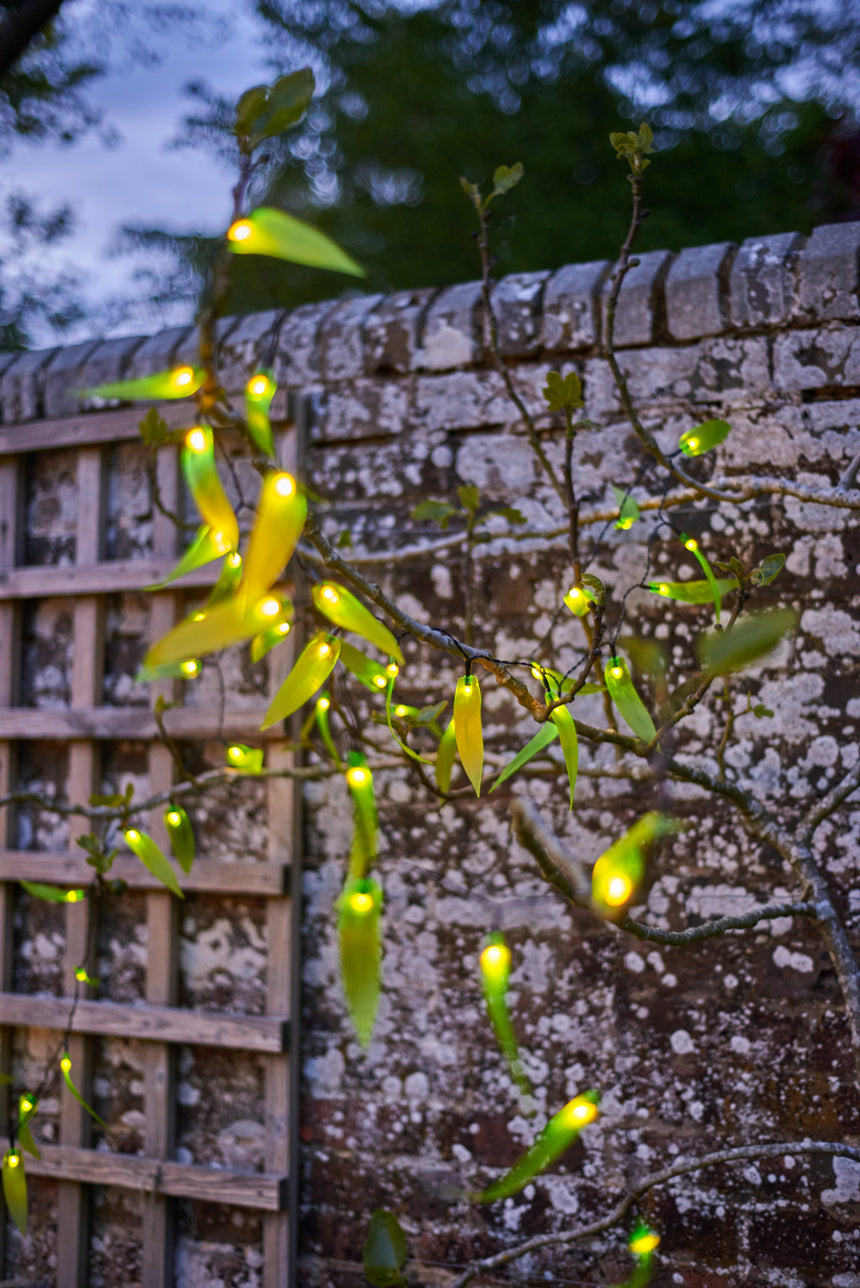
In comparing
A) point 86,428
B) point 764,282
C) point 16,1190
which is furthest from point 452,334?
point 16,1190

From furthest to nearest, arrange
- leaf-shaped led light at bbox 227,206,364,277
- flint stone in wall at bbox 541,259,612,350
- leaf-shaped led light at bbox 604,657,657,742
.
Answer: flint stone in wall at bbox 541,259,612,350, leaf-shaped led light at bbox 604,657,657,742, leaf-shaped led light at bbox 227,206,364,277

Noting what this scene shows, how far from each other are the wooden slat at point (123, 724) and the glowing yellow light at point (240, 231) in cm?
112

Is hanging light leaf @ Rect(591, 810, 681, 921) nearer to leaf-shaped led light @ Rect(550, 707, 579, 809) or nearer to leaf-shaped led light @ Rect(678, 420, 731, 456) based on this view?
leaf-shaped led light @ Rect(550, 707, 579, 809)

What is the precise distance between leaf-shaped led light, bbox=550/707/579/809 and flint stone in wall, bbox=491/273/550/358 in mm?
955

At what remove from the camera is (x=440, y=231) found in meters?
4.57

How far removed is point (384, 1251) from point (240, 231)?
1201mm

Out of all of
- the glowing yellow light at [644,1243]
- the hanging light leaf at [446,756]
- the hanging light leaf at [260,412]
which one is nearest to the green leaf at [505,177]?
the hanging light leaf at [260,412]

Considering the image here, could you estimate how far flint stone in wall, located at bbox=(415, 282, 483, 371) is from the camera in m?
1.73

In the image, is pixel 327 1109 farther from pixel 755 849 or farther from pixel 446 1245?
pixel 755 849

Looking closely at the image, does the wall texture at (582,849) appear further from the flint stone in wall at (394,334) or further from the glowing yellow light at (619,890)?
the glowing yellow light at (619,890)

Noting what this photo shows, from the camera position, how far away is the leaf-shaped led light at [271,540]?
0.68 m

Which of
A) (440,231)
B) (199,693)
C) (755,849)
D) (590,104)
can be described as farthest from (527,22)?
(755,849)

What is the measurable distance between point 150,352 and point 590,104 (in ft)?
11.5

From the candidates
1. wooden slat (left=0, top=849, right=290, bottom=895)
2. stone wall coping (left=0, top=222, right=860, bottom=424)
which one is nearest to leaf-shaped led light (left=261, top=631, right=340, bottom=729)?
stone wall coping (left=0, top=222, right=860, bottom=424)
